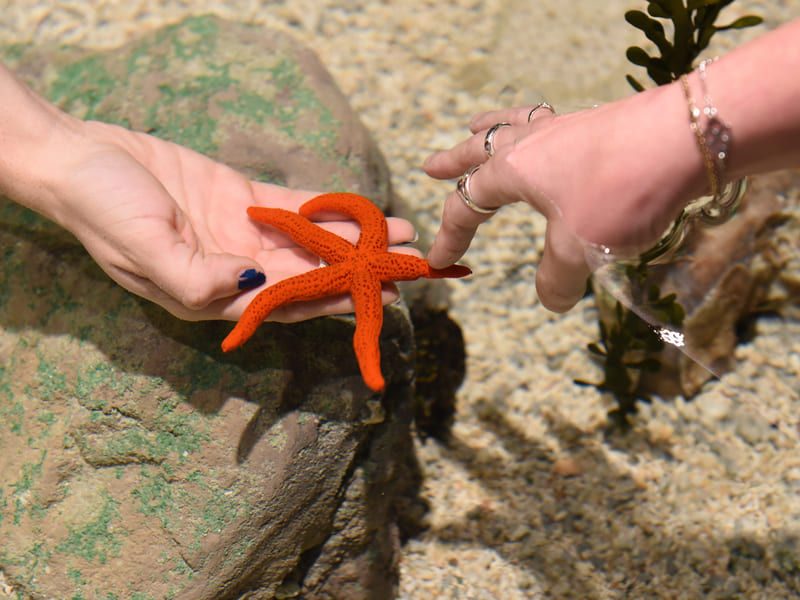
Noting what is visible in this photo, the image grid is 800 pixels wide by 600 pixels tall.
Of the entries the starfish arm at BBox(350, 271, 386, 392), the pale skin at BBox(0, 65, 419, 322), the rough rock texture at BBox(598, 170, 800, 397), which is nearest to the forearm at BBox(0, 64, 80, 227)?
the pale skin at BBox(0, 65, 419, 322)

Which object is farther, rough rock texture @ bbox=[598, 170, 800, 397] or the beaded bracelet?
rough rock texture @ bbox=[598, 170, 800, 397]

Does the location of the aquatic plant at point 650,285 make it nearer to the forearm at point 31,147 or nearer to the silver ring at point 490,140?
the silver ring at point 490,140

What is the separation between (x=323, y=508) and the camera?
9.20 ft

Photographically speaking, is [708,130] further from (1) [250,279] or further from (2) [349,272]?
(1) [250,279]

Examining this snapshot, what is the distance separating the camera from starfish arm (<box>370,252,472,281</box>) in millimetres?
2459

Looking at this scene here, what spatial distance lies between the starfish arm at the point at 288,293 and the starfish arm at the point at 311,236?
0.07 metres

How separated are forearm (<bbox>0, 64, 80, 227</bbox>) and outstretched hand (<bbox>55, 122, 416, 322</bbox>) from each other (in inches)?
2.1

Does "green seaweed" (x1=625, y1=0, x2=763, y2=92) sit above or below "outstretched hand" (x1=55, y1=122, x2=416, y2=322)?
above

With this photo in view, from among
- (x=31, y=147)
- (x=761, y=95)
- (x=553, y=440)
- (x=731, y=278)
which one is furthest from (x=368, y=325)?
(x=731, y=278)

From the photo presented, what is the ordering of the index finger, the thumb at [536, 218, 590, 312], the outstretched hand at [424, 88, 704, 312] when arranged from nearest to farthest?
the outstretched hand at [424, 88, 704, 312], the thumb at [536, 218, 590, 312], the index finger

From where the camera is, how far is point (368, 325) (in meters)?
2.29

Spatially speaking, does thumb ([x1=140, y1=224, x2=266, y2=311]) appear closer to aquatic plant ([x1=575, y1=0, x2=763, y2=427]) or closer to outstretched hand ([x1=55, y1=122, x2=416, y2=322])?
outstretched hand ([x1=55, y1=122, x2=416, y2=322])

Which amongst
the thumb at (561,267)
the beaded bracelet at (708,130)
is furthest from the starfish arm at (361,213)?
the beaded bracelet at (708,130)

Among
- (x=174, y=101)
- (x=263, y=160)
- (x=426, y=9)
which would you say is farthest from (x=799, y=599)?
(x=426, y=9)
